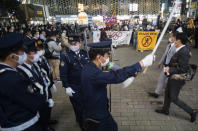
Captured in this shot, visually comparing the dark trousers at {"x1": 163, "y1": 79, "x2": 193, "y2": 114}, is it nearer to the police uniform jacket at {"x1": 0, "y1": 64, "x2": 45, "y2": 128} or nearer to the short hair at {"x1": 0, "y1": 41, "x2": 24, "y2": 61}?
the police uniform jacket at {"x1": 0, "y1": 64, "x2": 45, "y2": 128}

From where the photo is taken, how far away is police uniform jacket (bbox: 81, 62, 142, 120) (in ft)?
5.69

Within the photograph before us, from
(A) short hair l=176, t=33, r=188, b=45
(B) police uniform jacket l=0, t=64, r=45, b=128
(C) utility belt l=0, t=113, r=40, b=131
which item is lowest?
(C) utility belt l=0, t=113, r=40, b=131

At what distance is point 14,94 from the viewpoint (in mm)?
1498

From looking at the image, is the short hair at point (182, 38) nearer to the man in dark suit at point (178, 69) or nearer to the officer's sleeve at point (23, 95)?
the man in dark suit at point (178, 69)

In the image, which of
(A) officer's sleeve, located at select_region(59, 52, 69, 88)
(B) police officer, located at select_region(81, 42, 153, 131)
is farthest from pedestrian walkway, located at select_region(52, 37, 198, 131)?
(B) police officer, located at select_region(81, 42, 153, 131)

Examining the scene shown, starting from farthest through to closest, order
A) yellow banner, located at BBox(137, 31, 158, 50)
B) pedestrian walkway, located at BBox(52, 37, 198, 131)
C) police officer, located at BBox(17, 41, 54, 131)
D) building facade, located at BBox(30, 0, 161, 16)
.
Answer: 1. building facade, located at BBox(30, 0, 161, 16)
2. yellow banner, located at BBox(137, 31, 158, 50)
3. pedestrian walkway, located at BBox(52, 37, 198, 131)
4. police officer, located at BBox(17, 41, 54, 131)

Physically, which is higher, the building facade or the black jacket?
the building facade

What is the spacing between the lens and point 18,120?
5.48 feet

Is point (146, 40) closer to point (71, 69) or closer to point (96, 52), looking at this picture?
point (71, 69)

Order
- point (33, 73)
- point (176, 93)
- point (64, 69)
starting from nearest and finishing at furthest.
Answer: point (33, 73) < point (64, 69) < point (176, 93)

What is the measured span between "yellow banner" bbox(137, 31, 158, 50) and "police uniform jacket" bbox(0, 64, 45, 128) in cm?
973

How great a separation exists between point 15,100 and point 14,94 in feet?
0.28

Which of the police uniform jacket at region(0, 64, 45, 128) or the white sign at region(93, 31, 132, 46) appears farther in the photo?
the white sign at region(93, 31, 132, 46)

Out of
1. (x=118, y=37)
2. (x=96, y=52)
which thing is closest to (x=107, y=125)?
(x=96, y=52)
